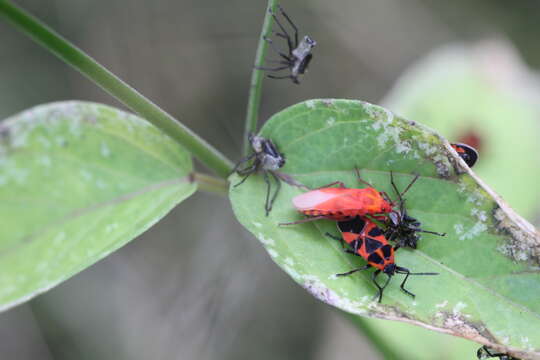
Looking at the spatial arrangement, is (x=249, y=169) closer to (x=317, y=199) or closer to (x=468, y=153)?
(x=317, y=199)

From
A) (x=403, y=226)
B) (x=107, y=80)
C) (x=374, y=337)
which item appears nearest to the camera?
(x=107, y=80)

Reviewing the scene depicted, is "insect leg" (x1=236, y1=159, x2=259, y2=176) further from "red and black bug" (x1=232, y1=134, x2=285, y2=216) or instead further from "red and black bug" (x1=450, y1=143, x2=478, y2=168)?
"red and black bug" (x1=450, y1=143, x2=478, y2=168)

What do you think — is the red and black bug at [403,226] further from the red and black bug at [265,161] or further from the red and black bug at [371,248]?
the red and black bug at [265,161]

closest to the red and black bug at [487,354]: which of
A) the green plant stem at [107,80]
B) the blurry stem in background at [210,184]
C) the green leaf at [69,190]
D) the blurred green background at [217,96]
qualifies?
the blurry stem in background at [210,184]

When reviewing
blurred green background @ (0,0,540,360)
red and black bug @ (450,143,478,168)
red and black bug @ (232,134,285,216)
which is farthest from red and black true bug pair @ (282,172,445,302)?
blurred green background @ (0,0,540,360)

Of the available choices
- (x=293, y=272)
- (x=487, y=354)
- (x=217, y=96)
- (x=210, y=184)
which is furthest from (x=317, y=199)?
(x=217, y=96)

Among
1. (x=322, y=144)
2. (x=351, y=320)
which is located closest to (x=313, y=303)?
(x=351, y=320)
